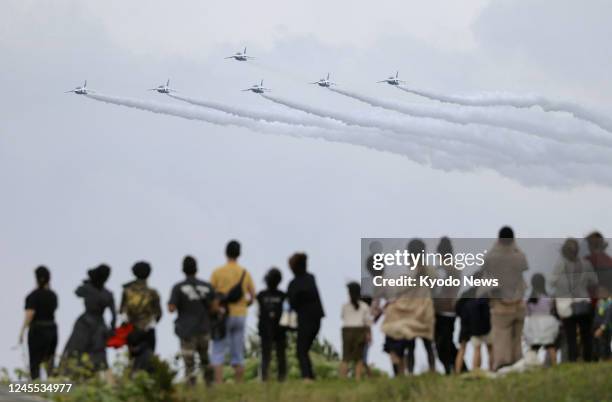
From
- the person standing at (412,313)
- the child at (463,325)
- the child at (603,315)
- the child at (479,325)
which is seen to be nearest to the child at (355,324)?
the person standing at (412,313)

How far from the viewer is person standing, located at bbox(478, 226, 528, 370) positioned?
2186 centimetres

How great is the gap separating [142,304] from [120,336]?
0.67 m

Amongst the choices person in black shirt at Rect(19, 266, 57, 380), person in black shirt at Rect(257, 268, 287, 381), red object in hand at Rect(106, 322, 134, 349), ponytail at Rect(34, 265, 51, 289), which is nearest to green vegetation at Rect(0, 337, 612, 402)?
red object in hand at Rect(106, 322, 134, 349)

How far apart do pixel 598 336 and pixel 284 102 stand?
58.1m

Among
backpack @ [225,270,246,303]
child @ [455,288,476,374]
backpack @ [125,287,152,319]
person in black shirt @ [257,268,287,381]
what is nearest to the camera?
backpack @ [125,287,152,319]

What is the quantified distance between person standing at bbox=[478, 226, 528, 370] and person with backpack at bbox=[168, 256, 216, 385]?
4.08 m

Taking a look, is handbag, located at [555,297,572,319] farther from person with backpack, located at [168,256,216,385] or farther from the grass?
person with backpack, located at [168,256,216,385]

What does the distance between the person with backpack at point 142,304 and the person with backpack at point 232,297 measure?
3.22ft

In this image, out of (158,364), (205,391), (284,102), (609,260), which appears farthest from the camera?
(284,102)

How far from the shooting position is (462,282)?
22.2m

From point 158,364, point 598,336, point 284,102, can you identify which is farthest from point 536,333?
point 284,102

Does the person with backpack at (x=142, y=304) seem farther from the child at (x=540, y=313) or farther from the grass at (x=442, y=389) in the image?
the child at (x=540, y=313)

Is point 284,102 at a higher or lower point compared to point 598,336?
higher

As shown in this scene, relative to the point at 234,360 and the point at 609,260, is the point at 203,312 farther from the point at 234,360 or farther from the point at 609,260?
the point at 609,260
